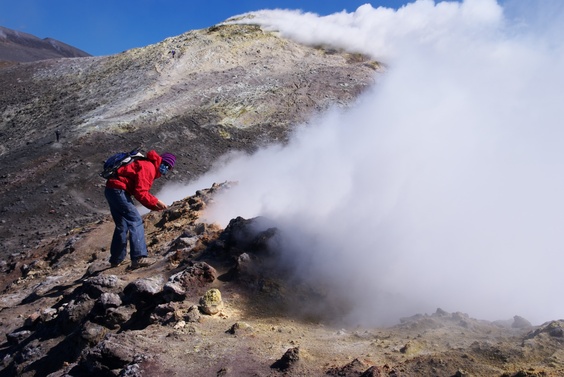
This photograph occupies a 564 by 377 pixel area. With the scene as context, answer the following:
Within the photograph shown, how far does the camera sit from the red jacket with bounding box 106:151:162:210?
548 cm

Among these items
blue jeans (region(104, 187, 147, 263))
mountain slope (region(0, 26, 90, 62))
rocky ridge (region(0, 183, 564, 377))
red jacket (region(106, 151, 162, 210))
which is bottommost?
rocky ridge (region(0, 183, 564, 377))

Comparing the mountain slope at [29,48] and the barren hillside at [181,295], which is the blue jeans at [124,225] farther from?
the mountain slope at [29,48]

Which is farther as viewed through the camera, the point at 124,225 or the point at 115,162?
the point at 124,225

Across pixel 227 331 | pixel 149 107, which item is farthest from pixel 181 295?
pixel 149 107

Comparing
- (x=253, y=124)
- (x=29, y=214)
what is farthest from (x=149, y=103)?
(x=29, y=214)

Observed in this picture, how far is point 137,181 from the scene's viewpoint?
5.51 metres

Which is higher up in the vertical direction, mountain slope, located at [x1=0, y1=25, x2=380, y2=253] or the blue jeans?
mountain slope, located at [x1=0, y1=25, x2=380, y2=253]

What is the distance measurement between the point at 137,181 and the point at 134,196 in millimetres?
175

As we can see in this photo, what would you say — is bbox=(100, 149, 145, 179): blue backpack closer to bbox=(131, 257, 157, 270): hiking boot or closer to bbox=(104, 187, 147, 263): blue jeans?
bbox=(104, 187, 147, 263): blue jeans

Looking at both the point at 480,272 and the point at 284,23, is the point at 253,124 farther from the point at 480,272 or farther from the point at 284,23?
the point at 480,272

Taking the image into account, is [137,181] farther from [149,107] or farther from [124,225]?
[149,107]

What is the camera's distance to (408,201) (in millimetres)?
5859

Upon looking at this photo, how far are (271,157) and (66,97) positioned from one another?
1026 cm

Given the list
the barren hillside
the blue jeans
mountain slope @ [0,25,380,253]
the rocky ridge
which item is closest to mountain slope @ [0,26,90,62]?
mountain slope @ [0,25,380,253]
